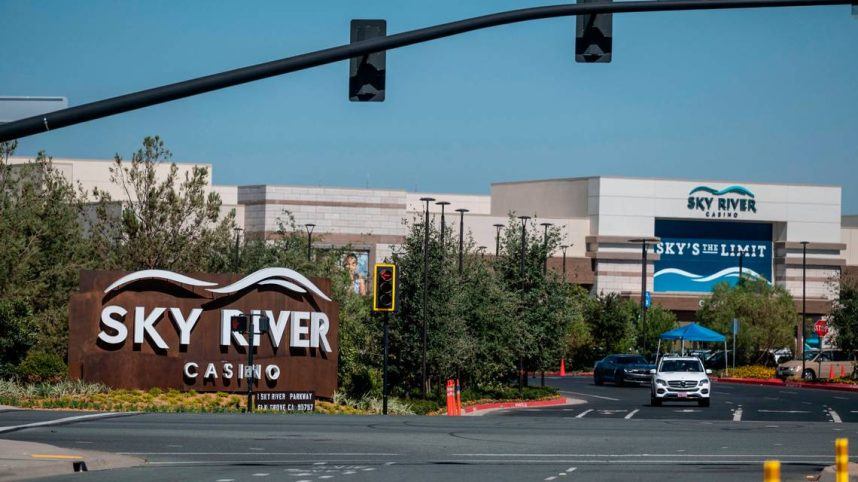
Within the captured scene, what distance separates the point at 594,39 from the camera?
1536 centimetres

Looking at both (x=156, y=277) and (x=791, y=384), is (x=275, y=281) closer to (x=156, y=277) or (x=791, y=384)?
(x=156, y=277)

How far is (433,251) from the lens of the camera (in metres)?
41.7

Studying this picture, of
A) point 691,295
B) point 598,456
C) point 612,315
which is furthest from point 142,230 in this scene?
point 691,295

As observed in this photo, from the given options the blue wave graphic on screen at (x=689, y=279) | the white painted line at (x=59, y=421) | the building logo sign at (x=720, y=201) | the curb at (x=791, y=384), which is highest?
the building logo sign at (x=720, y=201)

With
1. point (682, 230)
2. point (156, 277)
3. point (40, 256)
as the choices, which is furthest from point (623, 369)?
point (682, 230)

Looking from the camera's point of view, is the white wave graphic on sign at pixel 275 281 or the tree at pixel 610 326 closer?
the white wave graphic on sign at pixel 275 281

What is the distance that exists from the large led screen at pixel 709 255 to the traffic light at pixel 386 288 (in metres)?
72.6

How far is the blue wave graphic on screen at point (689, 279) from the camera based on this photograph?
105 metres

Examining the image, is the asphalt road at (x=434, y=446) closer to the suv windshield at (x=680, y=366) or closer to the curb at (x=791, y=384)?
the suv windshield at (x=680, y=366)

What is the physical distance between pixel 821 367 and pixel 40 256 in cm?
4098

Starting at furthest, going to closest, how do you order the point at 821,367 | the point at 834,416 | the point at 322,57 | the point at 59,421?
the point at 821,367, the point at 834,416, the point at 59,421, the point at 322,57

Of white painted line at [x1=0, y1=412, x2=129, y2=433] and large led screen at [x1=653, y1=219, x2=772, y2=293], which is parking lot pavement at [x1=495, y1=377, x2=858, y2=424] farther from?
large led screen at [x1=653, y1=219, x2=772, y2=293]

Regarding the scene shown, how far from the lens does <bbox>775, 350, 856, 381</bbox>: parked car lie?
6481 centimetres

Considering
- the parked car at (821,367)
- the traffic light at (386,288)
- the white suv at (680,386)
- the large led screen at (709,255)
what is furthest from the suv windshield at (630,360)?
the large led screen at (709,255)
